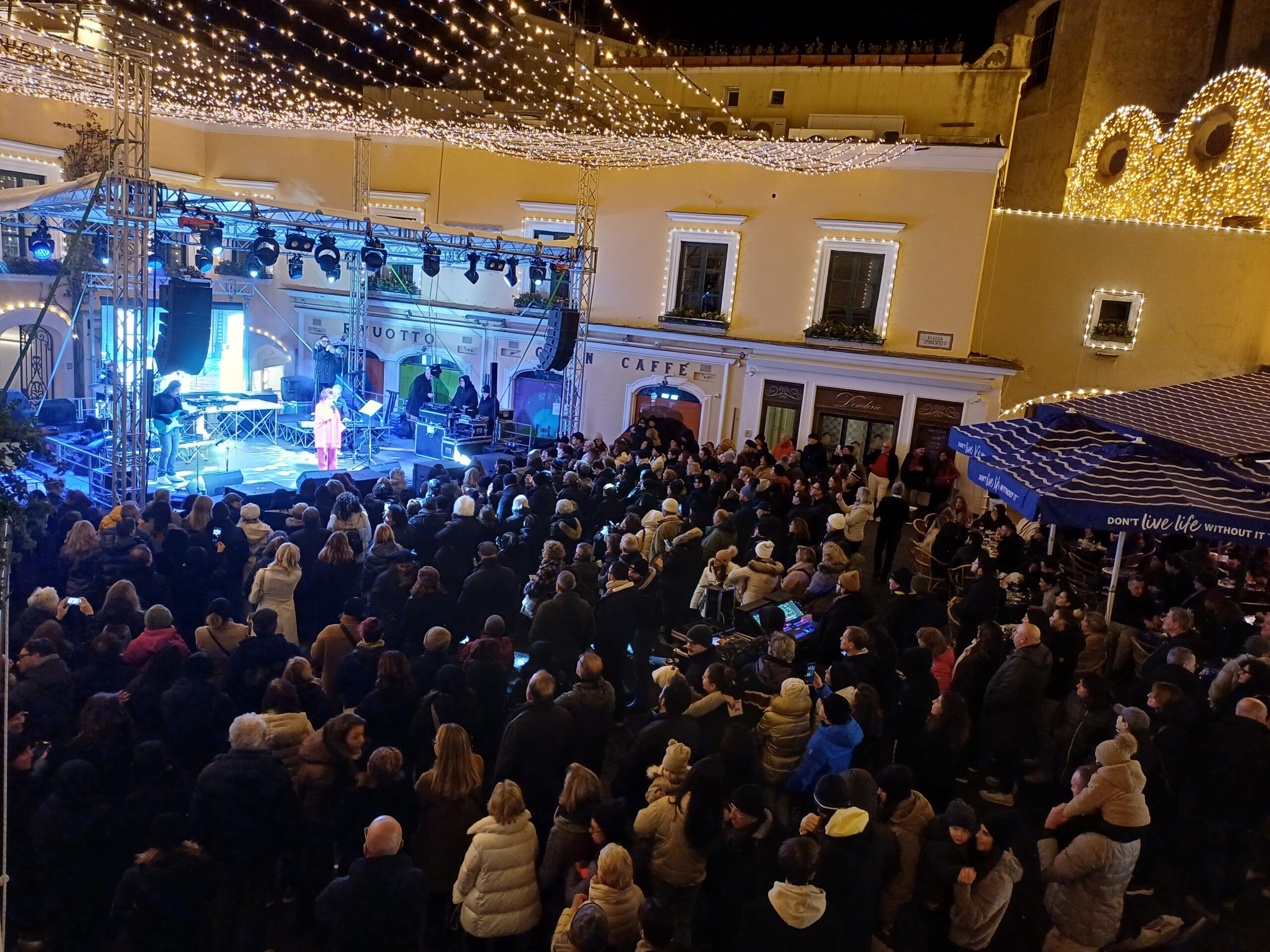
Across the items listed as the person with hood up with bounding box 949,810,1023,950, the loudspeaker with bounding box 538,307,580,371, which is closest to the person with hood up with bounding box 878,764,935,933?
the person with hood up with bounding box 949,810,1023,950

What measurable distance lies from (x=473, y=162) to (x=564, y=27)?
3659 mm

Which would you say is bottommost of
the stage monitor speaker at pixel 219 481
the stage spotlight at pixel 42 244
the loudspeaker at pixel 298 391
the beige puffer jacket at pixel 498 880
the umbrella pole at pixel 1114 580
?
the stage monitor speaker at pixel 219 481

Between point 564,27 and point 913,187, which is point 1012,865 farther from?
point 564,27

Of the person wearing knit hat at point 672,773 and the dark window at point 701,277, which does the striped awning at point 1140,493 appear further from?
the dark window at point 701,277

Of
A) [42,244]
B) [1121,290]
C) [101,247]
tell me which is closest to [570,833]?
[42,244]

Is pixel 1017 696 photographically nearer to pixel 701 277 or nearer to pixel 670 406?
pixel 670 406

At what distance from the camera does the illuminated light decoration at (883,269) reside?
16.2 meters

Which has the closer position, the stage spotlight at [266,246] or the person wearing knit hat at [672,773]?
the person wearing knit hat at [672,773]

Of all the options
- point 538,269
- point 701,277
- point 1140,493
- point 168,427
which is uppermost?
point 701,277

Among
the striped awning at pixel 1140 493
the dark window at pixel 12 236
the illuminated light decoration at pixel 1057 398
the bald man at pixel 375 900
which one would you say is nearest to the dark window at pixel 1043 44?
the illuminated light decoration at pixel 1057 398

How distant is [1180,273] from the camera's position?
51.2ft

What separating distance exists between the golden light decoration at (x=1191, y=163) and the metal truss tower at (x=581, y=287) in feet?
30.9

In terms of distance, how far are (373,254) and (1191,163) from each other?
15265 millimetres

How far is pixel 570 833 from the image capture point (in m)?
4.21
